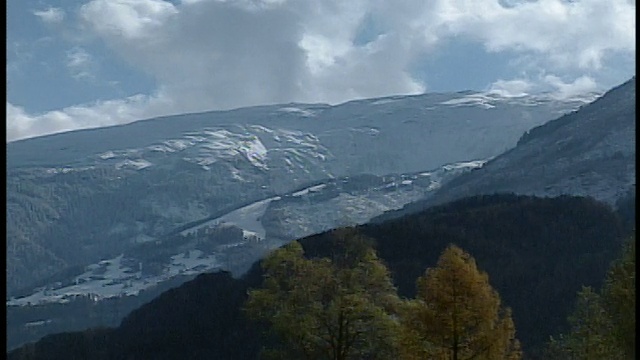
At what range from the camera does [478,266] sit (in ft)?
382

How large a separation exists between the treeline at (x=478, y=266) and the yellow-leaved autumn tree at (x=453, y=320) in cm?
6192

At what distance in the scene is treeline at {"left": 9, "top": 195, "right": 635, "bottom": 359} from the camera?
110125mm

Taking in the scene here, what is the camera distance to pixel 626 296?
86.4 ft

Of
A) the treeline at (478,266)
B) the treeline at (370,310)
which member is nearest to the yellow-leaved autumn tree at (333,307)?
the treeline at (370,310)

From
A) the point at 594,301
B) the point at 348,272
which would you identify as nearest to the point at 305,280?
the point at 348,272

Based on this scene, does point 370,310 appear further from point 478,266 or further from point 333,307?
point 478,266

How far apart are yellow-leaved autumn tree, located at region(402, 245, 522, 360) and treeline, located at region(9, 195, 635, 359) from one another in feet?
203

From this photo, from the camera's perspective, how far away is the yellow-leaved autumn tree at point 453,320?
26.4m

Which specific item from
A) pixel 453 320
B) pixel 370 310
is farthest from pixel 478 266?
pixel 453 320

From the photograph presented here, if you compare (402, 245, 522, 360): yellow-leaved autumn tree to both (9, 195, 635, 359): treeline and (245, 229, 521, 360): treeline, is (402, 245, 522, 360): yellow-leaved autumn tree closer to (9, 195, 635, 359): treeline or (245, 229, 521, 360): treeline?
(245, 229, 521, 360): treeline

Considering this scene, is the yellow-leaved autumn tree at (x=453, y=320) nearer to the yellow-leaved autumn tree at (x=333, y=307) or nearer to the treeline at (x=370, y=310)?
the treeline at (x=370, y=310)

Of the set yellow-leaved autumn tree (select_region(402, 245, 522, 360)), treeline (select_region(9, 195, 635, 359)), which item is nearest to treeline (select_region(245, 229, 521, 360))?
yellow-leaved autumn tree (select_region(402, 245, 522, 360))

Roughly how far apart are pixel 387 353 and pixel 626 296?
6.58 metres

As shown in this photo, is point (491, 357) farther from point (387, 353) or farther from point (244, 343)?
point (244, 343)
